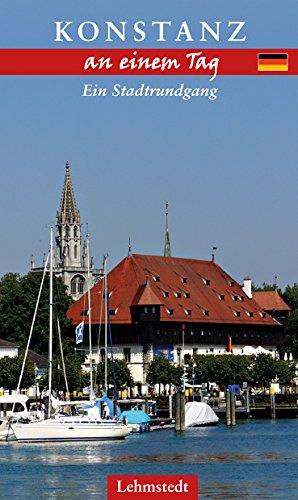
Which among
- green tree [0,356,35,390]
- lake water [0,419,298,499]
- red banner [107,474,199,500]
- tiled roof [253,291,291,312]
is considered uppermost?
tiled roof [253,291,291,312]

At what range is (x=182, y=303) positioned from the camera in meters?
142

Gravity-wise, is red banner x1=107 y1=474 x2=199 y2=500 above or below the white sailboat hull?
below

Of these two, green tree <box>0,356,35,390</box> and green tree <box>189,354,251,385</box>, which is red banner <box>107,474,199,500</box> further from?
green tree <box>189,354,251,385</box>

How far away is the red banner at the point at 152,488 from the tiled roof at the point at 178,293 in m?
93.2

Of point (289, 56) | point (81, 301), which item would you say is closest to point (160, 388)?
point (81, 301)

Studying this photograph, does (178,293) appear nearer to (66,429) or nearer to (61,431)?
(66,429)

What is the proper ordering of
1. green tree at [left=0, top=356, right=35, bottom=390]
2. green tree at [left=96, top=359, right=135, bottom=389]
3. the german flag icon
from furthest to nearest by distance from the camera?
green tree at [left=96, top=359, right=135, bottom=389], green tree at [left=0, top=356, right=35, bottom=390], the german flag icon

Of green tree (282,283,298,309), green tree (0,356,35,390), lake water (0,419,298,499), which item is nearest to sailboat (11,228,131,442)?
lake water (0,419,298,499)

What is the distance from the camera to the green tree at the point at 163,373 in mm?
125438

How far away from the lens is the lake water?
56500mm

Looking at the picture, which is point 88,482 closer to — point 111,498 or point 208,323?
point 111,498

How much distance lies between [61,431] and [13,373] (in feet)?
106

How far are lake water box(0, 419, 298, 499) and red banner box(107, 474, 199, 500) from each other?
14244mm

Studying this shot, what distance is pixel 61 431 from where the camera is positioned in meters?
80.2
